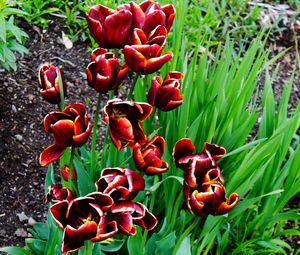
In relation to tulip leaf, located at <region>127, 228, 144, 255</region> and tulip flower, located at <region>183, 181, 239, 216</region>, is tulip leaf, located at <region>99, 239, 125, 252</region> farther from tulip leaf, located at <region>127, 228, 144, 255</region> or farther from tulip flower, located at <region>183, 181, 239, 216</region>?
tulip flower, located at <region>183, 181, 239, 216</region>

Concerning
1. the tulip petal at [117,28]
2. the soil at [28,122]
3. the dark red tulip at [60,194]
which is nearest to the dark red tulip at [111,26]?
the tulip petal at [117,28]

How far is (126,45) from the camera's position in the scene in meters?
1.54

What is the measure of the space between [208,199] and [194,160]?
4.3 inches

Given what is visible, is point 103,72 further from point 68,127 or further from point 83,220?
point 83,220

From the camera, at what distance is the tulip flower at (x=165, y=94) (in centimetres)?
161

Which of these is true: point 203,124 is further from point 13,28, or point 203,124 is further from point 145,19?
point 13,28

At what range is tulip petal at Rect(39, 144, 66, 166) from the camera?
1.48 m

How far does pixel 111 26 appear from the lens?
5.02 feet

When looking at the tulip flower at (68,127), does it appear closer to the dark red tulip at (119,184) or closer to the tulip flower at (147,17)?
the dark red tulip at (119,184)

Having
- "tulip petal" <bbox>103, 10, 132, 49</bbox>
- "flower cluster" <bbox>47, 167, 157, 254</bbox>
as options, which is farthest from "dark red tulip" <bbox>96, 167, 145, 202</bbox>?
"tulip petal" <bbox>103, 10, 132, 49</bbox>

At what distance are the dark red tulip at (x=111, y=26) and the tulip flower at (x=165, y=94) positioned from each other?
14 centimetres

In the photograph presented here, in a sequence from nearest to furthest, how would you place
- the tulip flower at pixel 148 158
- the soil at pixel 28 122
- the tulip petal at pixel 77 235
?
the tulip petal at pixel 77 235, the tulip flower at pixel 148 158, the soil at pixel 28 122

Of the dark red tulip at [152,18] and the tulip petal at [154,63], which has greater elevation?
the dark red tulip at [152,18]

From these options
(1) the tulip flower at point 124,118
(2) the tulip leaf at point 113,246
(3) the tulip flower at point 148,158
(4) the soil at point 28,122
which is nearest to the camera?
(1) the tulip flower at point 124,118
